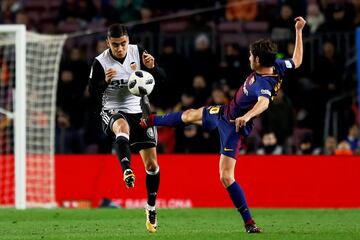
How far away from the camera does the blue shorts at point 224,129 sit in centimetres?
1100

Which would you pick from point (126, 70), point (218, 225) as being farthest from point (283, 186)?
point (126, 70)

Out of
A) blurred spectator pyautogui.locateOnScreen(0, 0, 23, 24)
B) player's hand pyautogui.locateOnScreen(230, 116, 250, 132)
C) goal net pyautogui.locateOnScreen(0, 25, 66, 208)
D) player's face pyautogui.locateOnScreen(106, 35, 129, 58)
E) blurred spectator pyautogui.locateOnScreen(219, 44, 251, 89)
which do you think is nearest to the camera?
player's hand pyautogui.locateOnScreen(230, 116, 250, 132)

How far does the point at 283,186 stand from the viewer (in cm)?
1814

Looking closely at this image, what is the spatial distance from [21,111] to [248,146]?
436cm

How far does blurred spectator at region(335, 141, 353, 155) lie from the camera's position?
1869cm

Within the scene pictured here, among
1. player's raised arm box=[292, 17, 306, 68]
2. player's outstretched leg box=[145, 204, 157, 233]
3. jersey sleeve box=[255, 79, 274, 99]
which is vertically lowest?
player's outstretched leg box=[145, 204, 157, 233]

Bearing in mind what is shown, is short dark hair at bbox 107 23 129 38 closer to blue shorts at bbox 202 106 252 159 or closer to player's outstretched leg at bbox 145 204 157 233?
blue shorts at bbox 202 106 252 159

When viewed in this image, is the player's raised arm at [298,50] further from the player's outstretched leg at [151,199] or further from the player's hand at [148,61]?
the player's outstretched leg at [151,199]

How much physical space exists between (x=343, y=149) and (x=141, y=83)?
8.05m

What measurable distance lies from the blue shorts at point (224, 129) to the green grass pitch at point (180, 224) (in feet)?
2.80

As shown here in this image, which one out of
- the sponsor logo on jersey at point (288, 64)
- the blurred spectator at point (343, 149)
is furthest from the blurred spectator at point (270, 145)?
the sponsor logo on jersey at point (288, 64)

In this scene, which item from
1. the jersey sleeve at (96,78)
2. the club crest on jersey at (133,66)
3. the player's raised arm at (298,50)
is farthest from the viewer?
the club crest on jersey at (133,66)

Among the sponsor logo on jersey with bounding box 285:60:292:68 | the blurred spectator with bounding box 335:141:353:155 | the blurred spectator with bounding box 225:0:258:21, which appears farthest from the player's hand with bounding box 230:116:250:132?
the blurred spectator with bounding box 225:0:258:21

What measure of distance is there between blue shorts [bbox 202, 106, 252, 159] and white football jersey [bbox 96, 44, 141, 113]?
1.24 m
